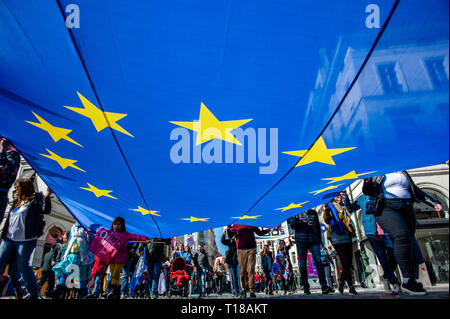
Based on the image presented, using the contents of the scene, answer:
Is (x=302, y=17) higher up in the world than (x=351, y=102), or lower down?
higher up

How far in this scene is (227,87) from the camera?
1.69 meters

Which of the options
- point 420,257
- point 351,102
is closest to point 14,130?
point 351,102

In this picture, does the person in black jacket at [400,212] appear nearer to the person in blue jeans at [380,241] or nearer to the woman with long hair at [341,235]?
the person in blue jeans at [380,241]

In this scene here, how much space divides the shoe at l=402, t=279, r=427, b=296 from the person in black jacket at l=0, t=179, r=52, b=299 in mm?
4215

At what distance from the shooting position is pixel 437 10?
4.19ft

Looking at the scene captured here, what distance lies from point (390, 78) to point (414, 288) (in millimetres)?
2035

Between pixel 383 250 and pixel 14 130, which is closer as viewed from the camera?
pixel 14 130

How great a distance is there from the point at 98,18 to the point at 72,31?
0.71ft

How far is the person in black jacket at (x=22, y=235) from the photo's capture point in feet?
9.26

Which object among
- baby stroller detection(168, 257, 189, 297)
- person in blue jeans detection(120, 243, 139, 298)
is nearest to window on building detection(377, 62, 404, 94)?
baby stroller detection(168, 257, 189, 297)

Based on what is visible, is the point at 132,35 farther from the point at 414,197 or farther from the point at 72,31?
the point at 414,197

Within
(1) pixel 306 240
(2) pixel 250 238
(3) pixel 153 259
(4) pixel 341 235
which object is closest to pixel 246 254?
(2) pixel 250 238


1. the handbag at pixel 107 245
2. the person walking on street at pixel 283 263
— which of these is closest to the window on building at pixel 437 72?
the handbag at pixel 107 245

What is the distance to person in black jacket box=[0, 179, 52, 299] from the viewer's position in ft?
9.26
